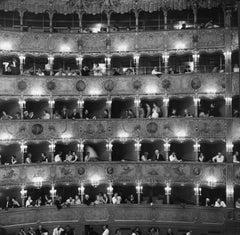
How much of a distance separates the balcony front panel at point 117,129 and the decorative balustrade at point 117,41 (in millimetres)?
6236

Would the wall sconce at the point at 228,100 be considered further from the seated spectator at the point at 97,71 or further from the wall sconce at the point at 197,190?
the seated spectator at the point at 97,71

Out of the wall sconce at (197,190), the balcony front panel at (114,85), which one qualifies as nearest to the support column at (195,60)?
the balcony front panel at (114,85)

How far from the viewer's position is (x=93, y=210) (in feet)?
131

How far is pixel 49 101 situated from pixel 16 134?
4.01m

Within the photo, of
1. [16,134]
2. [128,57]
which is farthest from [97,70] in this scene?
[16,134]

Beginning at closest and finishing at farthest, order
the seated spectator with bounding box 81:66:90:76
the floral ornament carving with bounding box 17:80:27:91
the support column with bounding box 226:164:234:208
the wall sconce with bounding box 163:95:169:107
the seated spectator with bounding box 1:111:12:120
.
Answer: the support column with bounding box 226:164:234:208 < the seated spectator with bounding box 1:111:12:120 < the floral ornament carving with bounding box 17:80:27:91 < the wall sconce with bounding box 163:95:169:107 < the seated spectator with bounding box 81:66:90:76

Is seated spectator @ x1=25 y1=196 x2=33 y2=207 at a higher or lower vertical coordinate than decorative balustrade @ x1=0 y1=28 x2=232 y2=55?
lower

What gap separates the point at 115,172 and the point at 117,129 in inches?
143

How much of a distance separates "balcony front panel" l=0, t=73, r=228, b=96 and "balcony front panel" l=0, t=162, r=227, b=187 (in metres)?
6.12

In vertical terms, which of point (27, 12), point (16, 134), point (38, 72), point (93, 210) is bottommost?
point (93, 210)

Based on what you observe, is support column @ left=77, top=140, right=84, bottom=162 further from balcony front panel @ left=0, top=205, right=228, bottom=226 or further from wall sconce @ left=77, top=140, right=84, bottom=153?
balcony front panel @ left=0, top=205, right=228, bottom=226

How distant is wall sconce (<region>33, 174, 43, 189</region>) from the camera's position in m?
39.7

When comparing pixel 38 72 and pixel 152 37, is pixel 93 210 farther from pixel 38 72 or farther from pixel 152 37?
pixel 152 37

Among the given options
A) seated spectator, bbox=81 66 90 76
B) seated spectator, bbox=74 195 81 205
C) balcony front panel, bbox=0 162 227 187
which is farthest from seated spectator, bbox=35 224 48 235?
seated spectator, bbox=81 66 90 76
